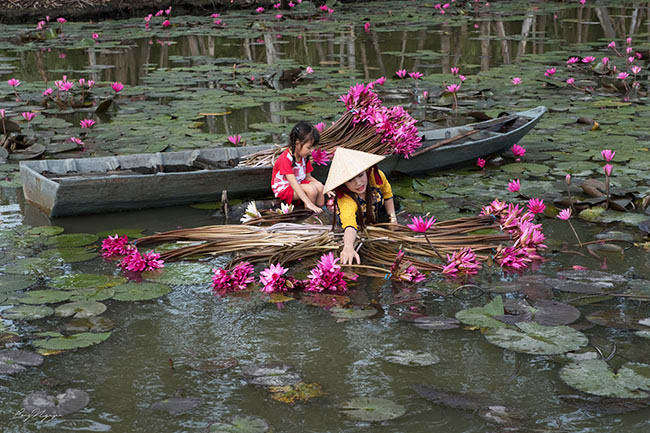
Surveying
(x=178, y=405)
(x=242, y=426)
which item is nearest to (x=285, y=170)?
(x=178, y=405)

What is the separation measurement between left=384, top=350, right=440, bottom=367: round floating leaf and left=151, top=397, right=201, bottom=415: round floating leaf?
0.81 meters

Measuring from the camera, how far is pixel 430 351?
3.24 meters

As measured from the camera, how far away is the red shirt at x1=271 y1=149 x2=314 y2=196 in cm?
511

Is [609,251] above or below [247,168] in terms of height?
below

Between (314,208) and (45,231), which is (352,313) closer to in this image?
(314,208)

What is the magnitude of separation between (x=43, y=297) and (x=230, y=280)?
910 mm

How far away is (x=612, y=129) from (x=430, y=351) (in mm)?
4539

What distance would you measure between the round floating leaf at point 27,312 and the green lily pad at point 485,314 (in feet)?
6.28

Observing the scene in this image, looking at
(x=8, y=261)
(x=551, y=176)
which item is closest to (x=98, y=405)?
(x=8, y=261)

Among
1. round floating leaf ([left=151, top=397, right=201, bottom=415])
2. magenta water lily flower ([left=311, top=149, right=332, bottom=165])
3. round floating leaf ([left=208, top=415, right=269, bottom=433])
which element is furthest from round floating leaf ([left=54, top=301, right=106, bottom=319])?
magenta water lily flower ([left=311, top=149, right=332, bottom=165])

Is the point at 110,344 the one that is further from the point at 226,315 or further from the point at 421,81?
the point at 421,81

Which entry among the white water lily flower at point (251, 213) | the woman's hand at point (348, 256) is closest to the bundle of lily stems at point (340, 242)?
the woman's hand at point (348, 256)

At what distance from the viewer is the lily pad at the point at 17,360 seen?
3.10m

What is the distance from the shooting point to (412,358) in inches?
125
